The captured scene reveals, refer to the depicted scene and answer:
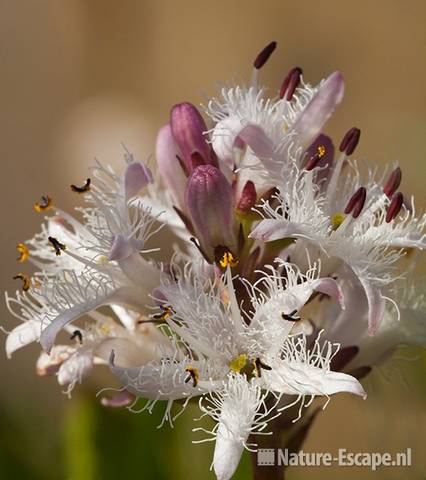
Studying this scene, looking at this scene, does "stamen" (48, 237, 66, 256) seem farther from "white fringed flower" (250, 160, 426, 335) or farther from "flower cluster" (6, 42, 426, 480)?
"white fringed flower" (250, 160, 426, 335)

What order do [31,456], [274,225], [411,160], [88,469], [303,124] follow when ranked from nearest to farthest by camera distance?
[274,225] → [303,124] → [88,469] → [31,456] → [411,160]

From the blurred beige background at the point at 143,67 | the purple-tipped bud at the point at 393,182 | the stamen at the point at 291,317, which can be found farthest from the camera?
the blurred beige background at the point at 143,67

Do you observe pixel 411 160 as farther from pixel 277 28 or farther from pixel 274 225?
pixel 277 28

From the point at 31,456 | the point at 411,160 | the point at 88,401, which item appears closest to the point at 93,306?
the point at 88,401

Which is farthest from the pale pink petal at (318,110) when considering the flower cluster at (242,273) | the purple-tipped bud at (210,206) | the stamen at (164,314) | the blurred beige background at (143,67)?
the blurred beige background at (143,67)

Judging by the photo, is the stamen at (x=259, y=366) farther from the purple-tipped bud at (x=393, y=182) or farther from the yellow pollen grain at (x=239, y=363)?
the purple-tipped bud at (x=393, y=182)

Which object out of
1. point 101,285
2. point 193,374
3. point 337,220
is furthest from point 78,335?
point 337,220

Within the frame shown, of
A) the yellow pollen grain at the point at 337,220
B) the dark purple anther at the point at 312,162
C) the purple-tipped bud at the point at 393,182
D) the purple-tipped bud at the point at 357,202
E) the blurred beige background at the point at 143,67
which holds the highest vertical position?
the blurred beige background at the point at 143,67
